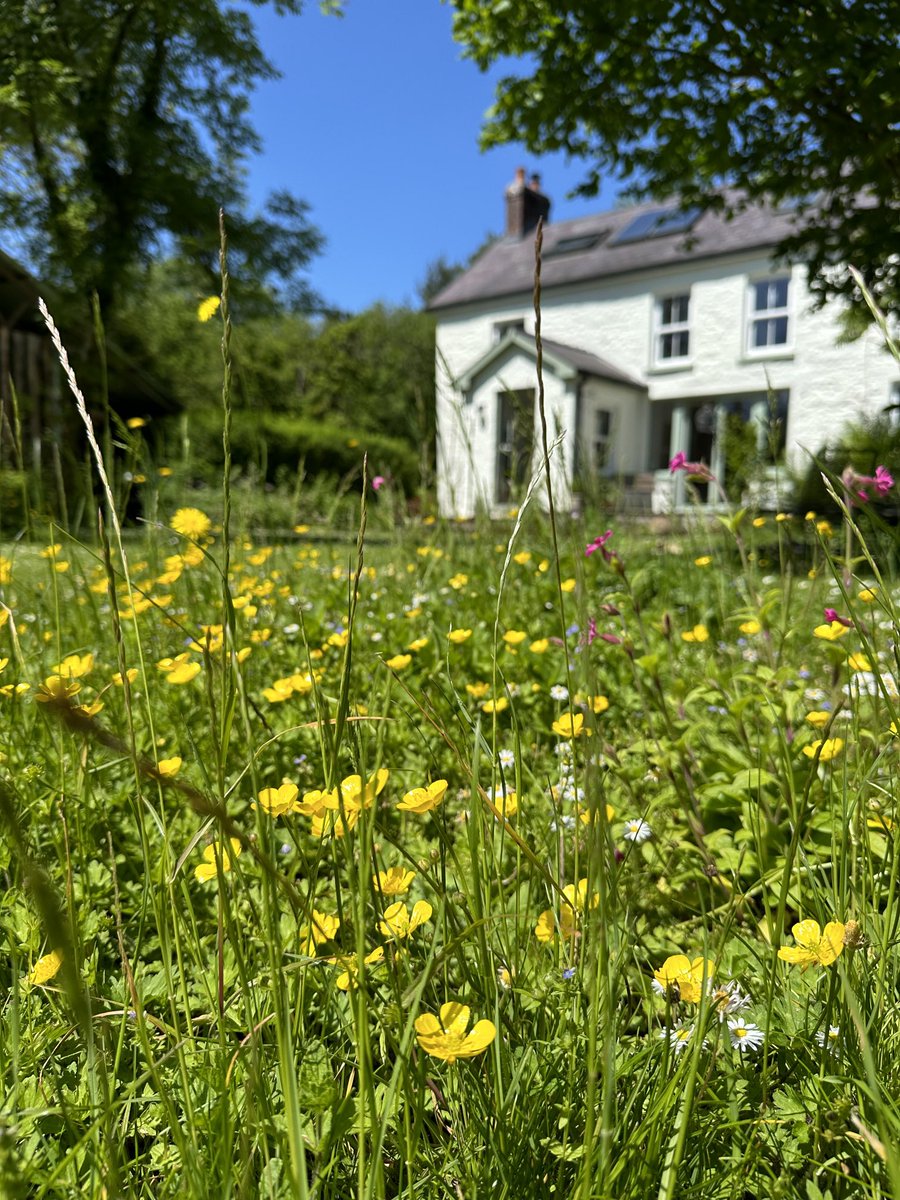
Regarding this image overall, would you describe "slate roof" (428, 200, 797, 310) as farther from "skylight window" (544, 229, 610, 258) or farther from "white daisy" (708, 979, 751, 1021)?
"white daisy" (708, 979, 751, 1021)

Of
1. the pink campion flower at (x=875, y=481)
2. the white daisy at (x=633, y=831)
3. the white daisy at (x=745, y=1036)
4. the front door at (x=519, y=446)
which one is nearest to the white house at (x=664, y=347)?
the front door at (x=519, y=446)

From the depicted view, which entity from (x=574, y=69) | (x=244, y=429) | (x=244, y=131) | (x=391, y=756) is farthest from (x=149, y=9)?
(x=391, y=756)

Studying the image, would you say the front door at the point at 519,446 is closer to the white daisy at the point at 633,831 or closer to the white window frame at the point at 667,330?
the white daisy at the point at 633,831

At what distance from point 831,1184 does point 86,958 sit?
0.93 metres

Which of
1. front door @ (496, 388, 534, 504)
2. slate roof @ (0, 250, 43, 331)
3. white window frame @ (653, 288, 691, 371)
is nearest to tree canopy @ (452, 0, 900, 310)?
front door @ (496, 388, 534, 504)

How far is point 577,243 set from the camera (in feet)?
66.0

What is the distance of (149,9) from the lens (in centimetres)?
1354

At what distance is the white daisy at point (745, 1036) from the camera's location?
0.84 metres

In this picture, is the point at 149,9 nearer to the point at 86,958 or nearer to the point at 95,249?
the point at 95,249

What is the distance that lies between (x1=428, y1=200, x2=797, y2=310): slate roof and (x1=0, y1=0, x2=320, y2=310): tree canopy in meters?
5.97

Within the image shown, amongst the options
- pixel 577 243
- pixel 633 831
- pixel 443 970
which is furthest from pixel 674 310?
pixel 443 970

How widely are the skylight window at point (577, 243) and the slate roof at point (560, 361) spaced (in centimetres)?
Answer: 366

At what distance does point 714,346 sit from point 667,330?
53.5 inches

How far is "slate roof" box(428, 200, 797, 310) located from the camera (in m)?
16.0
